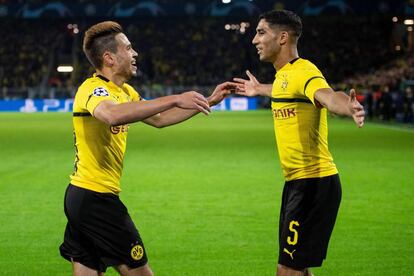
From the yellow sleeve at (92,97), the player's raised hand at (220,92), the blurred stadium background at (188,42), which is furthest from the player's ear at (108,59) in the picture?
the blurred stadium background at (188,42)

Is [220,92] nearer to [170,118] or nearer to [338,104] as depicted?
[170,118]

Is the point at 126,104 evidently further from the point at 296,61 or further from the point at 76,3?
the point at 76,3

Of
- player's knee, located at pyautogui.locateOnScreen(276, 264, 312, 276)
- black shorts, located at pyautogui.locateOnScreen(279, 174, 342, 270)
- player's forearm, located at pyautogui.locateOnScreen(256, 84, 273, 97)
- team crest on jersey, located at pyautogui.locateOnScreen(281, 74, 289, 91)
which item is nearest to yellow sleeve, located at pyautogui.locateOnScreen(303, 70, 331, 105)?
team crest on jersey, located at pyautogui.locateOnScreen(281, 74, 289, 91)

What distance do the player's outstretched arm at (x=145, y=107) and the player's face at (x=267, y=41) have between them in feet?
3.95

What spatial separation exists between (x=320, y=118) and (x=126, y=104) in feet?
5.15

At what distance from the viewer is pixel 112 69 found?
5.50 metres

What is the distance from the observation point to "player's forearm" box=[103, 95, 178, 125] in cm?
487

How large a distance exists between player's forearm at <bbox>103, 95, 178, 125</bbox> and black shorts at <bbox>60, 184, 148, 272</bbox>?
681mm

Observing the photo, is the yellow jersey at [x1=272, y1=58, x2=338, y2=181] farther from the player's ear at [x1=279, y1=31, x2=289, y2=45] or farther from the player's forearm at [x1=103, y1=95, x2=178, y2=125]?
the player's forearm at [x1=103, y1=95, x2=178, y2=125]

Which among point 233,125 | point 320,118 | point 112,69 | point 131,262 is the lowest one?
point 233,125

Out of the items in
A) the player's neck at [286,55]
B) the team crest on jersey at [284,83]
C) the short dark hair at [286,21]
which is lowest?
the team crest on jersey at [284,83]

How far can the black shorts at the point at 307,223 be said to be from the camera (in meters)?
5.69

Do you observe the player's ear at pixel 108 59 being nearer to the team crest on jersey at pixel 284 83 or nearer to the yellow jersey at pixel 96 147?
the yellow jersey at pixel 96 147

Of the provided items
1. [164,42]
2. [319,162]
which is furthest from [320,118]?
[164,42]
